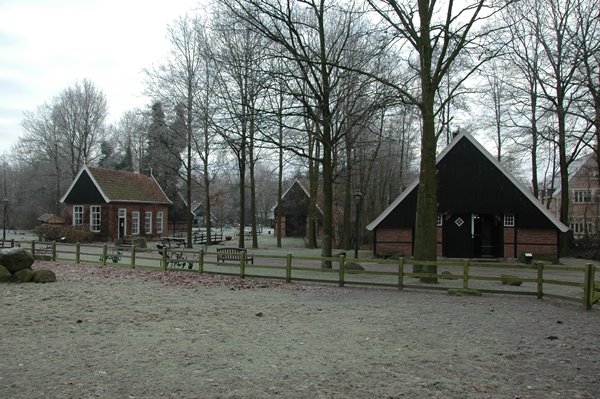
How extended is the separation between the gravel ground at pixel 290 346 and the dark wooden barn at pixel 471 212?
43.1ft

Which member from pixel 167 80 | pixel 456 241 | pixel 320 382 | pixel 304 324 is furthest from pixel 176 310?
pixel 167 80

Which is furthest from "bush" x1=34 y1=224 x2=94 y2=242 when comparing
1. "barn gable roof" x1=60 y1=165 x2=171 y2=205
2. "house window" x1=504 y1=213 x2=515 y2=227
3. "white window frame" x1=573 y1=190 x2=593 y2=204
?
"white window frame" x1=573 y1=190 x2=593 y2=204

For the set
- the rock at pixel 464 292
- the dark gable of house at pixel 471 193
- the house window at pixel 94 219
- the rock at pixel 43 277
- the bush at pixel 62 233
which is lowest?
the rock at pixel 464 292

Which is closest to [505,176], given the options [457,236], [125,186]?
A: [457,236]

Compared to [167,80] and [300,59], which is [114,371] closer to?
[300,59]

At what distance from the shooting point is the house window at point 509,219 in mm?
25281

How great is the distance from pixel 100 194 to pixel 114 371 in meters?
33.7

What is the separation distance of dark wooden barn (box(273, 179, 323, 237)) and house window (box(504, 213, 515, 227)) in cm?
2696

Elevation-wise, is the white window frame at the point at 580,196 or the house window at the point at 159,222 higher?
the white window frame at the point at 580,196

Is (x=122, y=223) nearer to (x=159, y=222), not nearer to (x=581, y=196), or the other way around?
(x=159, y=222)

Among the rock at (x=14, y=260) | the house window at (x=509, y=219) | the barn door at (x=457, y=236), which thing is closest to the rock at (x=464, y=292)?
the rock at (x=14, y=260)

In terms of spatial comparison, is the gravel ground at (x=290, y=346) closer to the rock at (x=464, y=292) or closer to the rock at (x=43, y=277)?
the rock at (x=464, y=292)

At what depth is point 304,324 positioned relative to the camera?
8922mm

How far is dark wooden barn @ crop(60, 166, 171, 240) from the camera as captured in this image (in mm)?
36750
